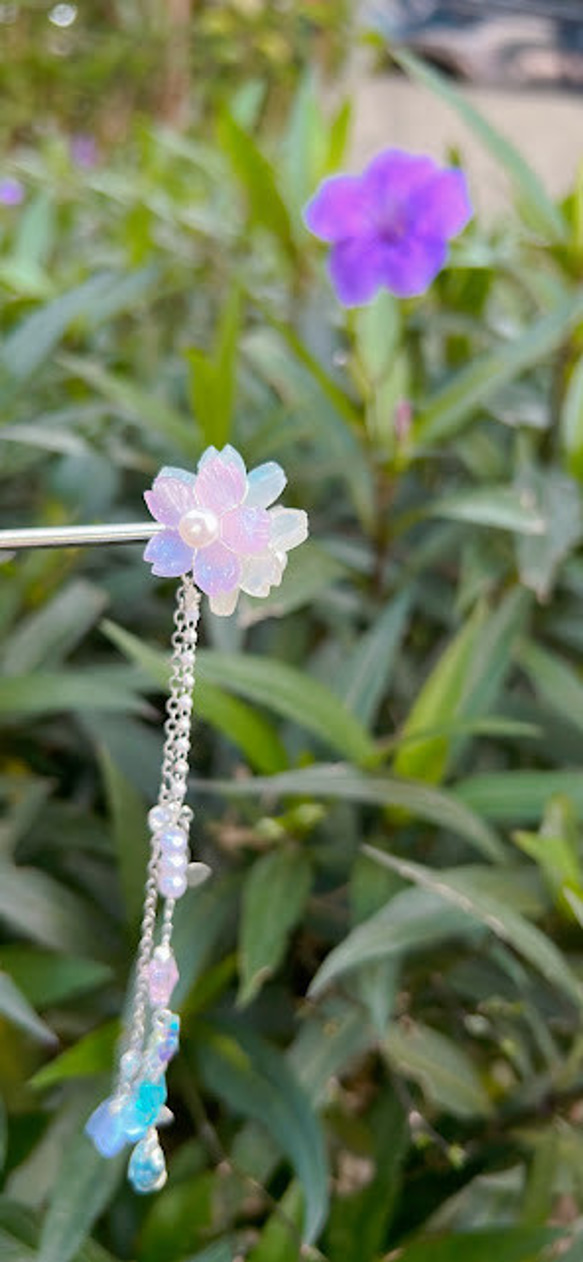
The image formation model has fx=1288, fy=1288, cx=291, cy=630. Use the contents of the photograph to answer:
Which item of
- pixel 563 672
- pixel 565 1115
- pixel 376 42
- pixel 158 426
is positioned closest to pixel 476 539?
pixel 563 672

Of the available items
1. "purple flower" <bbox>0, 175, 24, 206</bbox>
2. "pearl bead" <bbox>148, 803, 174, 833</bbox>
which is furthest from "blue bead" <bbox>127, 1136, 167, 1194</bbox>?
"purple flower" <bbox>0, 175, 24, 206</bbox>

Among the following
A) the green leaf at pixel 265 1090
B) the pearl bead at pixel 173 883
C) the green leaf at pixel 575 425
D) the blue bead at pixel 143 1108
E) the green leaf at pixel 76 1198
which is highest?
the pearl bead at pixel 173 883

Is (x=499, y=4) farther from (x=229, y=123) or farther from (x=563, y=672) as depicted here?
(x=563, y=672)

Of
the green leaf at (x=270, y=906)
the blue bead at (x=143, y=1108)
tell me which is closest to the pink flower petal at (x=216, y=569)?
the blue bead at (x=143, y=1108)

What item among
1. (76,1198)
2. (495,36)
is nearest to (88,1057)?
(76,1198)

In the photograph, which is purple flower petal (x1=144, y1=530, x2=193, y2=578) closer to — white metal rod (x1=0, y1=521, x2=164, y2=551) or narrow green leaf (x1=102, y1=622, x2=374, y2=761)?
white metal rod (x1=0, y1=521, x2=164, y2=551)

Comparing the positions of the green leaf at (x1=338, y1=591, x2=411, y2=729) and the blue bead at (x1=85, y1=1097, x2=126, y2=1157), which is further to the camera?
the green leaf at (x1=338, y1=591, x2=411, y2=729)

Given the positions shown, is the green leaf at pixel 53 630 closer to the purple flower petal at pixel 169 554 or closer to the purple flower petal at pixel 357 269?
the purple flower petal at pixel 357 269
